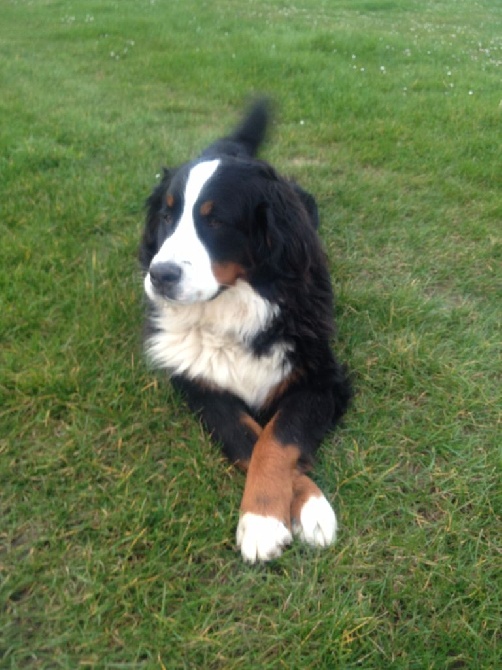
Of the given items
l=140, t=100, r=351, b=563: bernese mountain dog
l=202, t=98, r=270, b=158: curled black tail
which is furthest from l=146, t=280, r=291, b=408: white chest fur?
l=202, t=98, r=270, b=158: curled black tail

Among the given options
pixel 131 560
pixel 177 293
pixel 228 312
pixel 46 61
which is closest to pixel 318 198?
pixel 228 312

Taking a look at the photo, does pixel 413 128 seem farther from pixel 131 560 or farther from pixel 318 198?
pixel 131 560

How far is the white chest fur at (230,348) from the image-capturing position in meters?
2.51

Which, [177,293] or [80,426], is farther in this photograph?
[80,426]

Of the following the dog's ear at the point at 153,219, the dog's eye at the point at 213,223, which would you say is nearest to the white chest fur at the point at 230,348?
the dog's eye at the point at 213,223

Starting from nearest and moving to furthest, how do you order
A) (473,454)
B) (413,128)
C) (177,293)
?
1. (177,293)
2. (473,454)
3. (413,128)

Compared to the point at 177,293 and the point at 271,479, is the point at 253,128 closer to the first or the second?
the point at 177,293

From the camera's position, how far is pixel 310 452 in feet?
7.51

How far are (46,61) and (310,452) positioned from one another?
6863 mm

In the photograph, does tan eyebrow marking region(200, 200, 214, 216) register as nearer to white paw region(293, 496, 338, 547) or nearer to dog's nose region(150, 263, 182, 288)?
dog's nose region(150, 263, 182, 288)

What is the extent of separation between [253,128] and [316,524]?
2.53 m

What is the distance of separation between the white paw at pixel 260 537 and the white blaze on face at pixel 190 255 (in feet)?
2.52

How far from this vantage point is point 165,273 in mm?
2189

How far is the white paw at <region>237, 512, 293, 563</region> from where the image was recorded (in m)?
1.96
